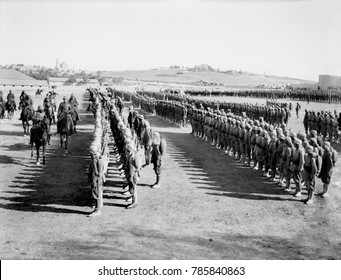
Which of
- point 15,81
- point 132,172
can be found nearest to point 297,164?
point 132,172

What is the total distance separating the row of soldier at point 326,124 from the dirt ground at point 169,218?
25.1 ft

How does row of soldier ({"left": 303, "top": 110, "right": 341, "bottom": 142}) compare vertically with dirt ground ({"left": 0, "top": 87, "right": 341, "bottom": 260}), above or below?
above

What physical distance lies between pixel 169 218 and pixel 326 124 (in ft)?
50.8

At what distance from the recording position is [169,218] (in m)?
8.88

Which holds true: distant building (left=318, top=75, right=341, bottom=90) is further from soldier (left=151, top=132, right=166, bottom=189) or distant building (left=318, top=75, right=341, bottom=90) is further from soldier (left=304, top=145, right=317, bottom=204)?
soldier (left=151, top=132, right=166, bottom=189)

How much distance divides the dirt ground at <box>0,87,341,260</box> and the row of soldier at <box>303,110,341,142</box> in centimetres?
764

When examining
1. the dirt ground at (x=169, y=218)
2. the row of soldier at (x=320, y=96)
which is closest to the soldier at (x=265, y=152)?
the dirt ground at (x=169, y=218)

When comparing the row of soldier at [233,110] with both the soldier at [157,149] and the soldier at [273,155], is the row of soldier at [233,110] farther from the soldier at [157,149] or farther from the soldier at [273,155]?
the soldier at [157,149]

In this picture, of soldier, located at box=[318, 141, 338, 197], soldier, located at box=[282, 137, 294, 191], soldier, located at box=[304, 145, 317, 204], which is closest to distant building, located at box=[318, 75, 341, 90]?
soldier, located at box=[282, 137, 294, 191]

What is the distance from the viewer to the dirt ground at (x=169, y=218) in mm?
7195

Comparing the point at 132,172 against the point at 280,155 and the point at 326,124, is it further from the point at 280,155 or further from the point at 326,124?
the point at 326,124

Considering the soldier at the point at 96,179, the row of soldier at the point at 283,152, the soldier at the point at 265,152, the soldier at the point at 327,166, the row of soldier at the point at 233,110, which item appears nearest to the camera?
the soldier at the point at 96,179

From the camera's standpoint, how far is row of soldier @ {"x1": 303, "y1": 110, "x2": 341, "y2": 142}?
68.1ft
